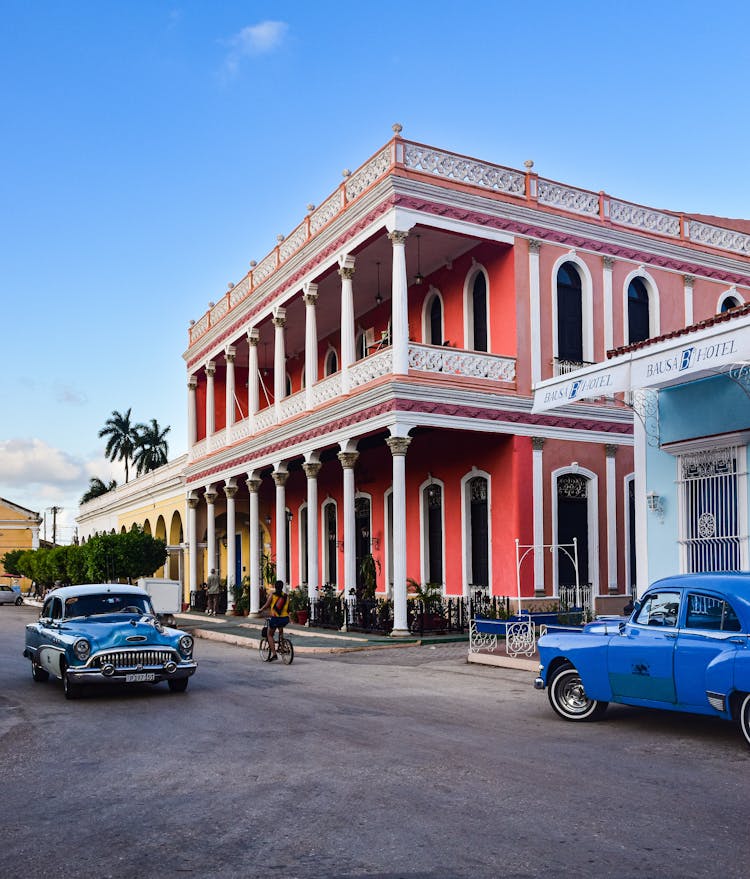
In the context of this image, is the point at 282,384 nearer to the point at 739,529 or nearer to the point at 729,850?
the point at 739,529

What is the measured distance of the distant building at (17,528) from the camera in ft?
261

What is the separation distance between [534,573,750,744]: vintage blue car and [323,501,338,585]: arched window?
66.7 feet

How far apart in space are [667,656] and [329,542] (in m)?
22.2

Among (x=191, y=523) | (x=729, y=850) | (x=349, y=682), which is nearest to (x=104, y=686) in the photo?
(x=349, y=682)

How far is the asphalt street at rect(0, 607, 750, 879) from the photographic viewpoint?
17.9 feet

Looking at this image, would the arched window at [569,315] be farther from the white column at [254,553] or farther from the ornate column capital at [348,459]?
the white column at [254,553]

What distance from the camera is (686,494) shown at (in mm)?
14977

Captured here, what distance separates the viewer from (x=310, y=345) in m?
25.1

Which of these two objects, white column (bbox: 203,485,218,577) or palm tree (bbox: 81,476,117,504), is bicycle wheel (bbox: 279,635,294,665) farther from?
palm tree (bbox: 81,476,117,504)

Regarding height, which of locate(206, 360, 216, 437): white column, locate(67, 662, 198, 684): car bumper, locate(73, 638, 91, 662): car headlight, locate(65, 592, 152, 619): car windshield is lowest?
locate(67, 662, 198, 684): car bumper

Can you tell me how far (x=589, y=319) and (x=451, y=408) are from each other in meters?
4.64

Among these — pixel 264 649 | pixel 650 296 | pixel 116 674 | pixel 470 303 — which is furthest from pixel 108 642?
pixel 650 296

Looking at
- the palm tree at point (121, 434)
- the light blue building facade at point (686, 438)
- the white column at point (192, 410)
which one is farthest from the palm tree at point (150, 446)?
the light blue building facade at point (686, 438)

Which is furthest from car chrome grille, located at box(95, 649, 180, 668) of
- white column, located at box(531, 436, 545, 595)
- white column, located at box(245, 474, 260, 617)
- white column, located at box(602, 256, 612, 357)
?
white column, located at box(245, 474, 260, 617)
